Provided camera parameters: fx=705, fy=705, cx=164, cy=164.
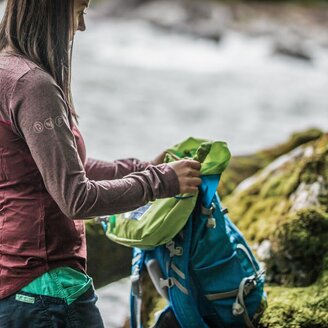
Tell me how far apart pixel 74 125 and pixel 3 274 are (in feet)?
1.59

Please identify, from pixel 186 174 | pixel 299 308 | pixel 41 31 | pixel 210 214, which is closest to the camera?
pixel 41 31

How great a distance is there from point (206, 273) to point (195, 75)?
40.4 feet

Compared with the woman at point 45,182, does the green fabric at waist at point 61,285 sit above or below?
below

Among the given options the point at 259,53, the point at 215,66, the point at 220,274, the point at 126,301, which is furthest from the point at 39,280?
the point at 259,53

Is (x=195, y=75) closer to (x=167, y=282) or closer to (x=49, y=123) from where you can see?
(x=167, y=282)

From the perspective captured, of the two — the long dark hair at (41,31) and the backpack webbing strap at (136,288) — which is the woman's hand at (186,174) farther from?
the backpack webbing strap at (136,288)

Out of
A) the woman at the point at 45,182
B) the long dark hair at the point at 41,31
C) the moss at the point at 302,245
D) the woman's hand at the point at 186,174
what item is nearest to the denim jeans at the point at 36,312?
the woman at the point at 45,182

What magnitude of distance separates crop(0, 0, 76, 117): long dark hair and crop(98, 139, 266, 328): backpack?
29.4 inches

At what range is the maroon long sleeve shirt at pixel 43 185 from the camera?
1870 millimetres

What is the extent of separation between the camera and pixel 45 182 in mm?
1907

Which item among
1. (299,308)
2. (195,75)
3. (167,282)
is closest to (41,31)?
(167,282)

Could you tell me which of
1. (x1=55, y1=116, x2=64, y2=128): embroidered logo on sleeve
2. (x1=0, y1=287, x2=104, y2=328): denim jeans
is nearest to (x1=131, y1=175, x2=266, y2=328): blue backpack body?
(x1=0, y1=287, x2=104, y2=328): denim jeans

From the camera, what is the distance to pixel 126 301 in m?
4.37

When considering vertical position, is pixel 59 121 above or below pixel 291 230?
above
